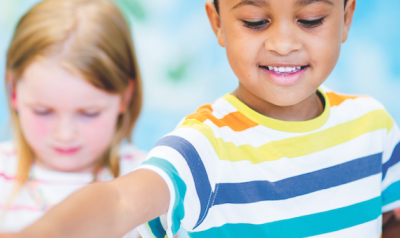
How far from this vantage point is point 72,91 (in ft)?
4.10

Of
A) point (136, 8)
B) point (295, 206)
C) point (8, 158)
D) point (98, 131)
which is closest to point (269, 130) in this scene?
point (295, 206)

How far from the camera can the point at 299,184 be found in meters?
0.80

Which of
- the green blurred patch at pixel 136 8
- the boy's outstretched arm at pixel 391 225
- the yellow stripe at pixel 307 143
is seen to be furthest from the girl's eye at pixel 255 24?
the green blurred patch at pixel 136 8

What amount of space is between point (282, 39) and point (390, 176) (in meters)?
0.42

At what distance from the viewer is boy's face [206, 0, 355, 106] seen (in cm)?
73

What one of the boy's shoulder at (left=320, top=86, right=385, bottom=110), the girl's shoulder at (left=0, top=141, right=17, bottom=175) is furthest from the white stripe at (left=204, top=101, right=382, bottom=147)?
the girl's shoulder at (left=0, top=141, right=17, bottom=175)

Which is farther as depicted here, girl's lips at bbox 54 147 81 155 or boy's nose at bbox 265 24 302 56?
girl's lips at bbox 54 147 81 155

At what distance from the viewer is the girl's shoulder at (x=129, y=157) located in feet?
4.68

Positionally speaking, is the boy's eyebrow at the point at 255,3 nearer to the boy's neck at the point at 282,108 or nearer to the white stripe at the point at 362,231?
the boy's neck at the point at 282,108

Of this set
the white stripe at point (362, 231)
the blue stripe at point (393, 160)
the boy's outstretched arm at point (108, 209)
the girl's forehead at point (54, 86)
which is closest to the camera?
the boy's outstretched arm at point (108, 209)

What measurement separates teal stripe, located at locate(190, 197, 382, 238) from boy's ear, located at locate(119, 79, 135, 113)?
0.79 metres

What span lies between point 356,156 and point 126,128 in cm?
84

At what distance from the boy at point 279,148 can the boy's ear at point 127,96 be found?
62 centimetres

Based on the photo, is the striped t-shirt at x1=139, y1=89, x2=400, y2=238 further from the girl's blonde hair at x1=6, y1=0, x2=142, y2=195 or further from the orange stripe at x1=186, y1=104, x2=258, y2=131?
the girl's blonde hair at x1=6, y1=0, x2=142, y2=195
